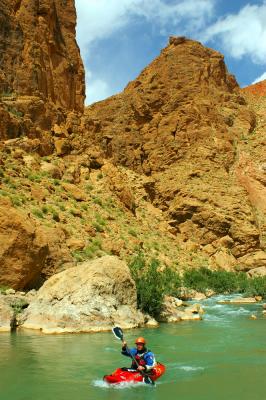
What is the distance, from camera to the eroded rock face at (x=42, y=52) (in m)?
31.1

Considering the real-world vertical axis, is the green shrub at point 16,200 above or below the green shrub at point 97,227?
above

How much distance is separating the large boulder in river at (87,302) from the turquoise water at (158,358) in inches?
23.6

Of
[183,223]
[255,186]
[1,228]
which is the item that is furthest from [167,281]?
[255,186]

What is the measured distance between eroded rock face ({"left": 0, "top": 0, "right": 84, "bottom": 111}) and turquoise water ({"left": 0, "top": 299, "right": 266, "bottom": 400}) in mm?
21353

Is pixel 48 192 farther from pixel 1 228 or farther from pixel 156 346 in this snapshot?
pixel 156 346

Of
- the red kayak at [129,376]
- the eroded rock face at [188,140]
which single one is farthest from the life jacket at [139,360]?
the eroded rock face at [188,140]

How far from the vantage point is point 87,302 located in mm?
14500

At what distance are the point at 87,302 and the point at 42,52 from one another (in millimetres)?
23785

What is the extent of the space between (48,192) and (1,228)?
10674mm

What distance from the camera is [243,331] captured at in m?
15.4

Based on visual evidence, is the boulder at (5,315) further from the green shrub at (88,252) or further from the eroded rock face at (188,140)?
the eroded rock face at (188,140)

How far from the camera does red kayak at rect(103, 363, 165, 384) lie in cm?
916

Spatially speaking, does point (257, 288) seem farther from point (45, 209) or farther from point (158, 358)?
point (158, 358)

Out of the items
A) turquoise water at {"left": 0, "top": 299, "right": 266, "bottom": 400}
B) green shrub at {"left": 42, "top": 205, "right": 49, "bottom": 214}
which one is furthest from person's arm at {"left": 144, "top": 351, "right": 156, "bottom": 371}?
green shrub at {"left": 42, "top": 205, "right": 49, "bottom": 214}
